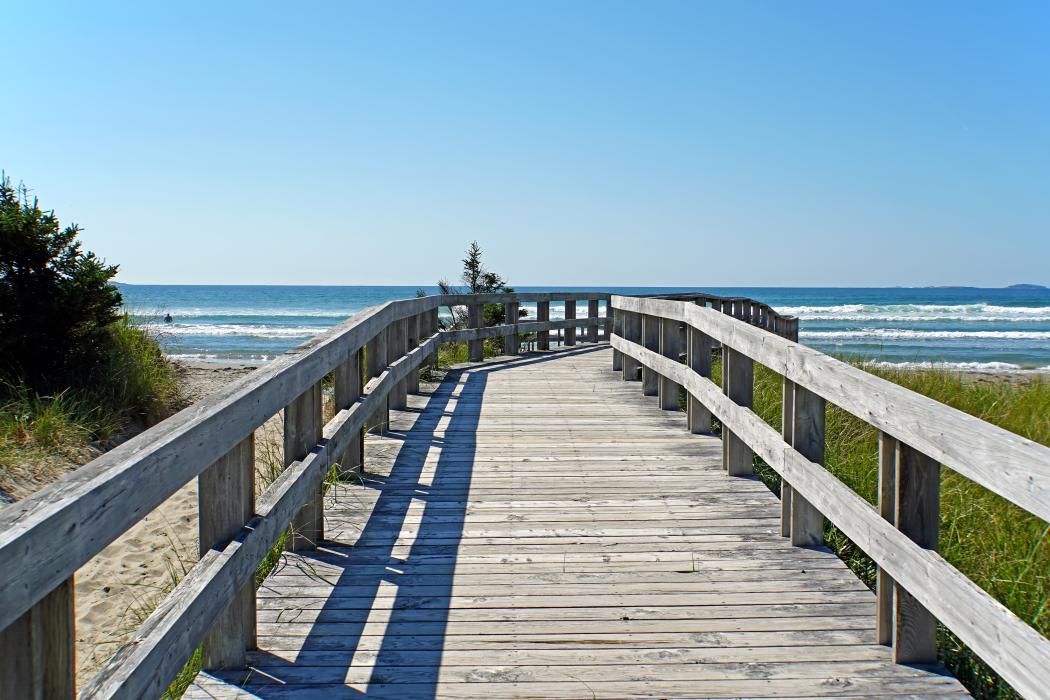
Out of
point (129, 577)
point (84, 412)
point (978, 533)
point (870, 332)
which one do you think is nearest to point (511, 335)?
point (84, 412)

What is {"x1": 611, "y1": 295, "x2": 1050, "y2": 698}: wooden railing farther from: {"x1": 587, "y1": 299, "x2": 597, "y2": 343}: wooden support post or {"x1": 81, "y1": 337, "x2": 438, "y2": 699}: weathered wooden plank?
{"x1": 587, "y1": 299, "x2": 597, "y2": 343}: wooden support post

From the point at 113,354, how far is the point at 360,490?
6560 millimetres

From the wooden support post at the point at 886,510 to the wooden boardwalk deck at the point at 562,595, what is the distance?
3.5 inches

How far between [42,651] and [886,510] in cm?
261

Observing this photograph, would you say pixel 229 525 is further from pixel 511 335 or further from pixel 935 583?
pixel 511 335

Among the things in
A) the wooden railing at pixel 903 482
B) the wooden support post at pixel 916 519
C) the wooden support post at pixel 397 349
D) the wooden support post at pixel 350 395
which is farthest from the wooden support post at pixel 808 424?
the wooden support post at pixel 397 349

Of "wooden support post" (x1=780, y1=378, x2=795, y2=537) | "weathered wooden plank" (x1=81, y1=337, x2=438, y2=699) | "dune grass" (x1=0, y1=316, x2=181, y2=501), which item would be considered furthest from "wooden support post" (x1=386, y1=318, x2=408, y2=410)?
"wooden support post" (x1=780, y1=378, x2=795, y2=537)

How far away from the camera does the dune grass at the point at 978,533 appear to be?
331 centimetres

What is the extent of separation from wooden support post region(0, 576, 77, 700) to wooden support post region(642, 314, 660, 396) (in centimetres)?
728

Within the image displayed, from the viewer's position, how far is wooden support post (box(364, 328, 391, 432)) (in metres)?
6.25

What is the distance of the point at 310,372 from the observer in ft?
12.3

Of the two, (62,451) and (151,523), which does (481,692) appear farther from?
(62,451)

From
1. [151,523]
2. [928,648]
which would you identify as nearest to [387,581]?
[928,648]

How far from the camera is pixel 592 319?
55.2 ft
